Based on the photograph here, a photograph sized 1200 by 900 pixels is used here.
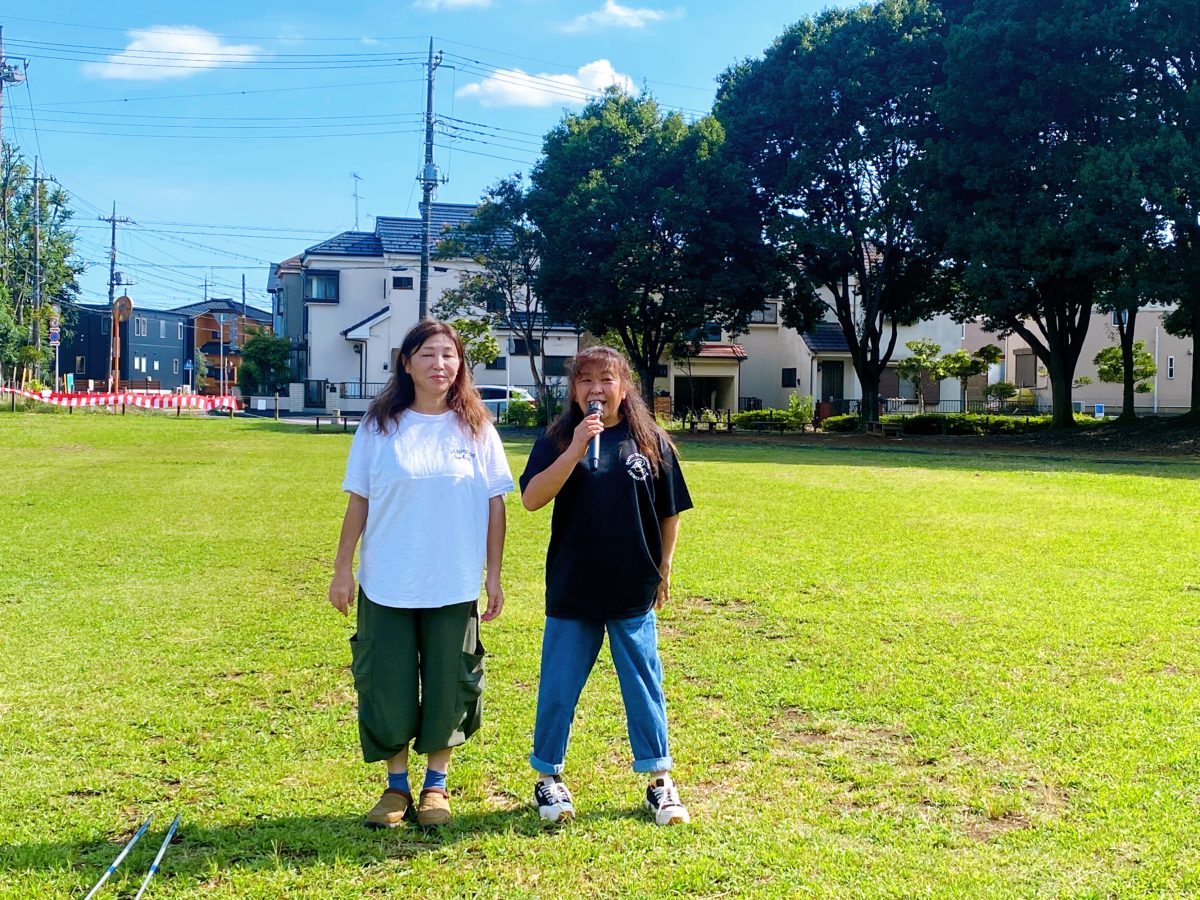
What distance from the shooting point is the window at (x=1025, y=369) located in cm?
4512

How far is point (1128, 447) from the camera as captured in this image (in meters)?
23.2

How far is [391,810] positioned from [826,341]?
4311 cm

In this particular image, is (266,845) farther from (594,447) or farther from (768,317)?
(768,317)

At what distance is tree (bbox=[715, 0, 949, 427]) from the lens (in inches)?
1054

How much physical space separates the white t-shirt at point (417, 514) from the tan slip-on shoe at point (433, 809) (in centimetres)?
66

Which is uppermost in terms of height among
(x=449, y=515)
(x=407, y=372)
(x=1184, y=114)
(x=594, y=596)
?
(x=1184, y=114)

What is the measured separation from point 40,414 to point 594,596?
1231 inches

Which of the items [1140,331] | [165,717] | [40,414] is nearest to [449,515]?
[165,717]

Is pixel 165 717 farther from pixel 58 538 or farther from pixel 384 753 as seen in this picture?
pixel 58 538

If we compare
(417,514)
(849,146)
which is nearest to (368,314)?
(849,146)

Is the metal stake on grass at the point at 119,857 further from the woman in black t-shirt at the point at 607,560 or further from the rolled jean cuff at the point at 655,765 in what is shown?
the rolled jean cuff at the point at 655,765

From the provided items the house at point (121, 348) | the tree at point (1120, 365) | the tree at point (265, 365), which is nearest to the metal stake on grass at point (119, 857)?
the tree at point (1120, 365)

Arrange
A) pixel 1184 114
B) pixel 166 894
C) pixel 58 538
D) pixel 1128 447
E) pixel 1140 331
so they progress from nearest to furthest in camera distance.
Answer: pixel 166 894
pixel 58 538
pixel 1184 114
pixel 1128 447
pixel 1140 331

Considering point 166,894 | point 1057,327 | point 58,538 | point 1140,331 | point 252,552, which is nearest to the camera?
point 166,894
